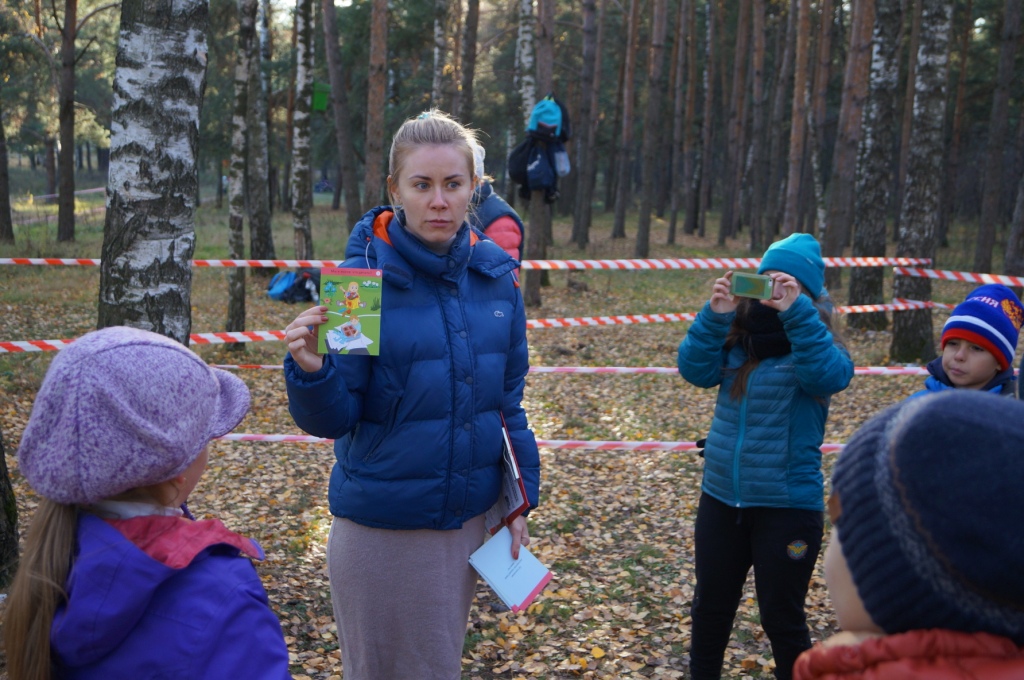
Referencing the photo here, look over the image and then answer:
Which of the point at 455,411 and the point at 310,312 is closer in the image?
the point at 310,312

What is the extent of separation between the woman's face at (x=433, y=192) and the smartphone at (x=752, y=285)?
1304 mm

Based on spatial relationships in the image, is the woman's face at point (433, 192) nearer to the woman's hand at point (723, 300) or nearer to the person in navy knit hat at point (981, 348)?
the woman's hand at point (723, 300)

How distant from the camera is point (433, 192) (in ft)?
9.52

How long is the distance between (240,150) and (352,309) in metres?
10.6

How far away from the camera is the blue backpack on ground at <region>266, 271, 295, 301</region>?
15703 mm

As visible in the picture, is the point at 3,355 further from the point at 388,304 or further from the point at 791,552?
the point at 791,552

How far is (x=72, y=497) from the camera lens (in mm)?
1694

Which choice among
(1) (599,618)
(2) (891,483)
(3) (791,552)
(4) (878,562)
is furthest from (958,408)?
(1) (599,618)

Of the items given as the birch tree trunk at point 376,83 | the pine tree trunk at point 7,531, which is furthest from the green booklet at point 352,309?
the birch tree trunk at point 376,83

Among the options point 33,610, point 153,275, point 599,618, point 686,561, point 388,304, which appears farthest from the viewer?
point 686,561

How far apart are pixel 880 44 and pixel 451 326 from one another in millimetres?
12376

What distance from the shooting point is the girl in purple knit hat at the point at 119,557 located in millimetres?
1635

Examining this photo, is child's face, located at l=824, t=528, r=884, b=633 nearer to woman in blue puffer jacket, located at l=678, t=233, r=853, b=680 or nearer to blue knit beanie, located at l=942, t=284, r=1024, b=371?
Result: woman in blue puffer jacket, located at l=678, t=233, r=853, b=680

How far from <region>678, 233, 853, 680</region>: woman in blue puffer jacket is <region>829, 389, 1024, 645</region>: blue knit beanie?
220 centimetres
